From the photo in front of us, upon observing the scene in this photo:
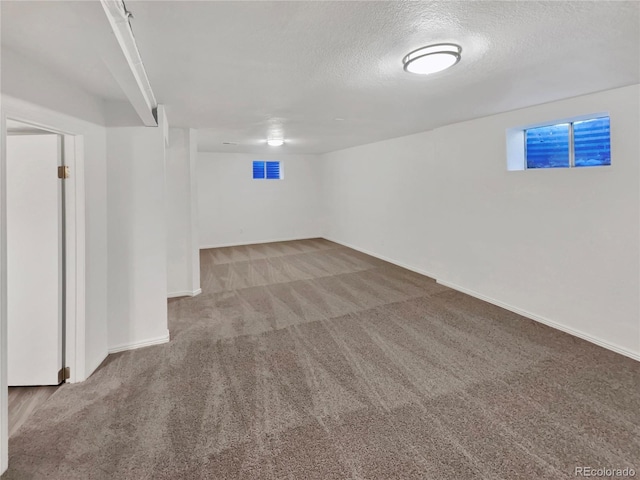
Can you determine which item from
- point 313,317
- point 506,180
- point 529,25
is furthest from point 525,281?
point 529,25

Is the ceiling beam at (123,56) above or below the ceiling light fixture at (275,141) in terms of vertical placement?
below

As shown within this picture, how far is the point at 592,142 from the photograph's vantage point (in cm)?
324

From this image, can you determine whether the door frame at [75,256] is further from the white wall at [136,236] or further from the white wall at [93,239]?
the white wall at [136,236]

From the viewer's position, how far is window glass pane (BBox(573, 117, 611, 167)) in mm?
3129

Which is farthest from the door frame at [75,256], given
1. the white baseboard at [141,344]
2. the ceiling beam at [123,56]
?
the ceiling beam at [123,56]

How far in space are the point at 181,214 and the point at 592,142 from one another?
489cm

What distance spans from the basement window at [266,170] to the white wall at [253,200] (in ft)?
0.62

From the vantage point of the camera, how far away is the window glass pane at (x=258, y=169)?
28.1 ft

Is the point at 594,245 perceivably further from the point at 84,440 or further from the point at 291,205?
the point at 291,205

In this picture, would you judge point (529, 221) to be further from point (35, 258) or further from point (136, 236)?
point (35, 258)

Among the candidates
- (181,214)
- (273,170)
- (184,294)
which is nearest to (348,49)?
(181,214)

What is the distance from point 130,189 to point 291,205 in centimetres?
607

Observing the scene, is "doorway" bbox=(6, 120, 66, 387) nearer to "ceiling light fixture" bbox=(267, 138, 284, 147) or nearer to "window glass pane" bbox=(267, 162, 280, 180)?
"ceiling light fixture" bbox=(267, 138, 284, 147)

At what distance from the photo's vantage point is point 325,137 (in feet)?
18.8
